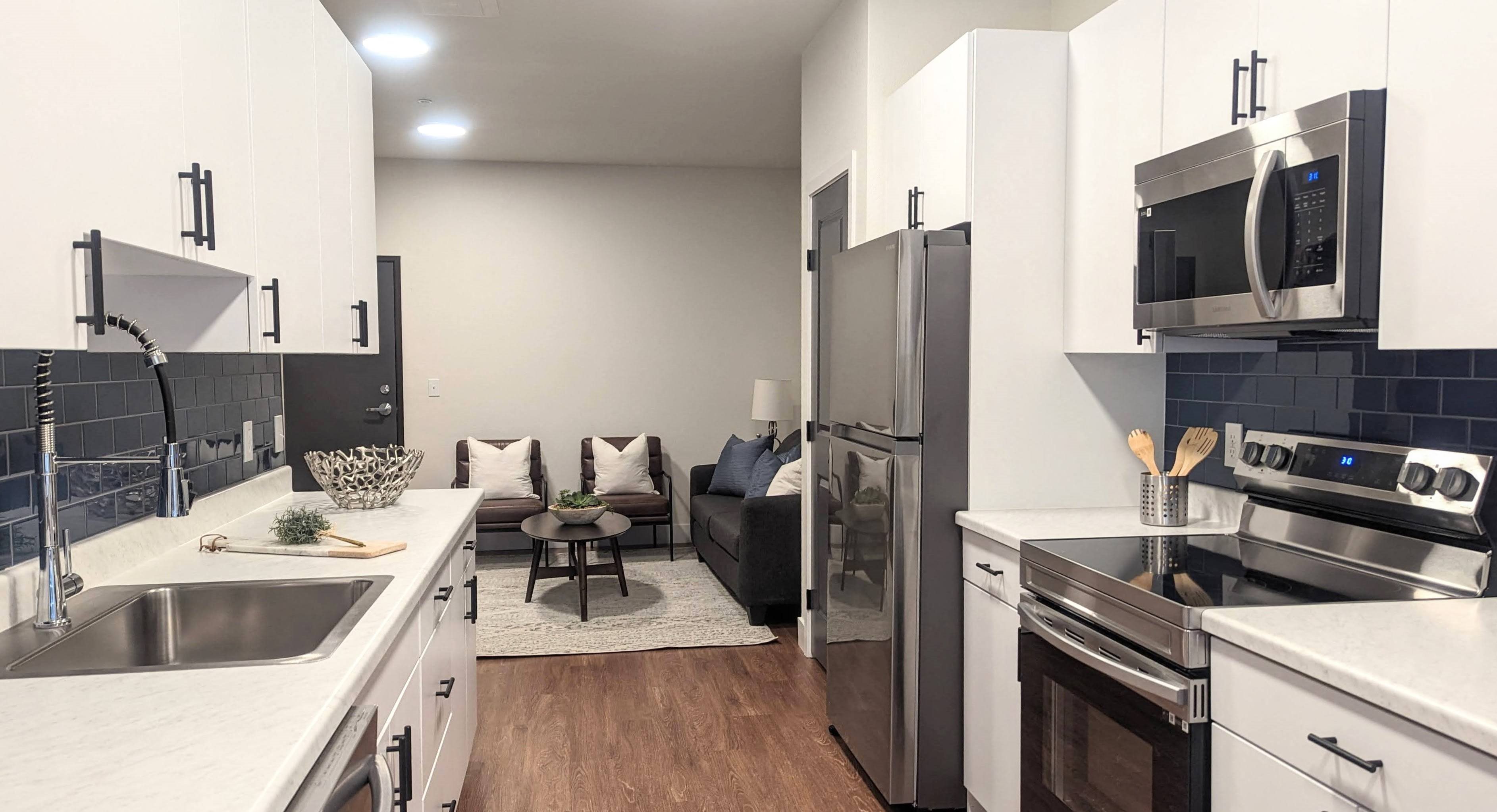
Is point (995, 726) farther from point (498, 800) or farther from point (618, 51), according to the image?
point (618, 51)

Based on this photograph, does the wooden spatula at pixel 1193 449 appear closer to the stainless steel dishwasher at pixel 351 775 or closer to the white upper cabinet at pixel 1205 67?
the white upper cabinet at pixel 1205 67

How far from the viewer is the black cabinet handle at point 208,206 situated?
1584 millimetres

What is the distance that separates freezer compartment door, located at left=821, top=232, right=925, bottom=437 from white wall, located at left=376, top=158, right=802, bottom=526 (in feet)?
11.9

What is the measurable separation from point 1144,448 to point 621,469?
4.26 metres

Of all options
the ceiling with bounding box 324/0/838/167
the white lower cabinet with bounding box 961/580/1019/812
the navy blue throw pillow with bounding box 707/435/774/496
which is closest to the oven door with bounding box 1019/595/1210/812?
the white lower cabinet with bounding box 961/580/1019/812

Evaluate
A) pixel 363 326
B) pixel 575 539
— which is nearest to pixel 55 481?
pixel 363 326

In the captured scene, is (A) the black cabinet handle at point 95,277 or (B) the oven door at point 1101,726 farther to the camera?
(B) the oven door at point 1101,726

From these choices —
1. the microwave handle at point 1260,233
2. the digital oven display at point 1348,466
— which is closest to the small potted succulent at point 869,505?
the digital oven display at point 1348,466

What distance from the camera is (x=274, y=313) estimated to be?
6.70 feet

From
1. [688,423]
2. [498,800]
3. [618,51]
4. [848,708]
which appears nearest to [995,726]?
[848,708]

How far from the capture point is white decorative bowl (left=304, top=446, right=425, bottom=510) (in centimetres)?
269

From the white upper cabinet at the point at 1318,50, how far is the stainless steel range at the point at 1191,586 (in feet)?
2.36

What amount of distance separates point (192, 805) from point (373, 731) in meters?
0.42

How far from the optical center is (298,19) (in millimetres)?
2230
